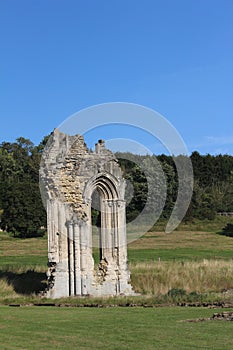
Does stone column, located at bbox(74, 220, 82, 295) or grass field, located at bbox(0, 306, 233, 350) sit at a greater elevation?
stone column, located at bbox(74, 220, 82, 295)

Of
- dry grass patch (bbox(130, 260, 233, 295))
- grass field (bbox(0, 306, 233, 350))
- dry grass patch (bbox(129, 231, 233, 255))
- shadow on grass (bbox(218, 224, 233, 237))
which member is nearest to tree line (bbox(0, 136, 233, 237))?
dry grass patch (bbox(129, 231, 233, 255))

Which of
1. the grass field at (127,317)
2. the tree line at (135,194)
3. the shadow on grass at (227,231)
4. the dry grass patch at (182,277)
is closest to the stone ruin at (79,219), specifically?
the dry grass patch at (182,277)

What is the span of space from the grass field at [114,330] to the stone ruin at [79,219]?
535 centimetres

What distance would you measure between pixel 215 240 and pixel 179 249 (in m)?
6.97

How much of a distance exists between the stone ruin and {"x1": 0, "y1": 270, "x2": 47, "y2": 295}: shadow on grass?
1.50m

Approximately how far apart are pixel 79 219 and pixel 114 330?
9.25 meters

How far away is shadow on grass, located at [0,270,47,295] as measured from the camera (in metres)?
20.0

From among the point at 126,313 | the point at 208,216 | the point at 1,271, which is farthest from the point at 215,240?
the point at 126,313

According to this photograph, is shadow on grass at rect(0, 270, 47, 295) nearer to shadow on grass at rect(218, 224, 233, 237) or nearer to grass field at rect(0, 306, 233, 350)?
grass field at rect(0, 306, 233, 350)

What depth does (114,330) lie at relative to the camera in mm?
10344

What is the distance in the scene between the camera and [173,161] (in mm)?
62688

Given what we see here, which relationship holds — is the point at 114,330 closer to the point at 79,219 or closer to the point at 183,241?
the point at 79,219

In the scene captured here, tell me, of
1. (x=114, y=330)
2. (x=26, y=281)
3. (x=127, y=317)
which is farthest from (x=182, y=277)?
(x=114, y=330)

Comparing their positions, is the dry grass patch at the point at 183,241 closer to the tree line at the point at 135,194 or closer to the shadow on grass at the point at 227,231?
the shadow on grass at the point at 227,231
